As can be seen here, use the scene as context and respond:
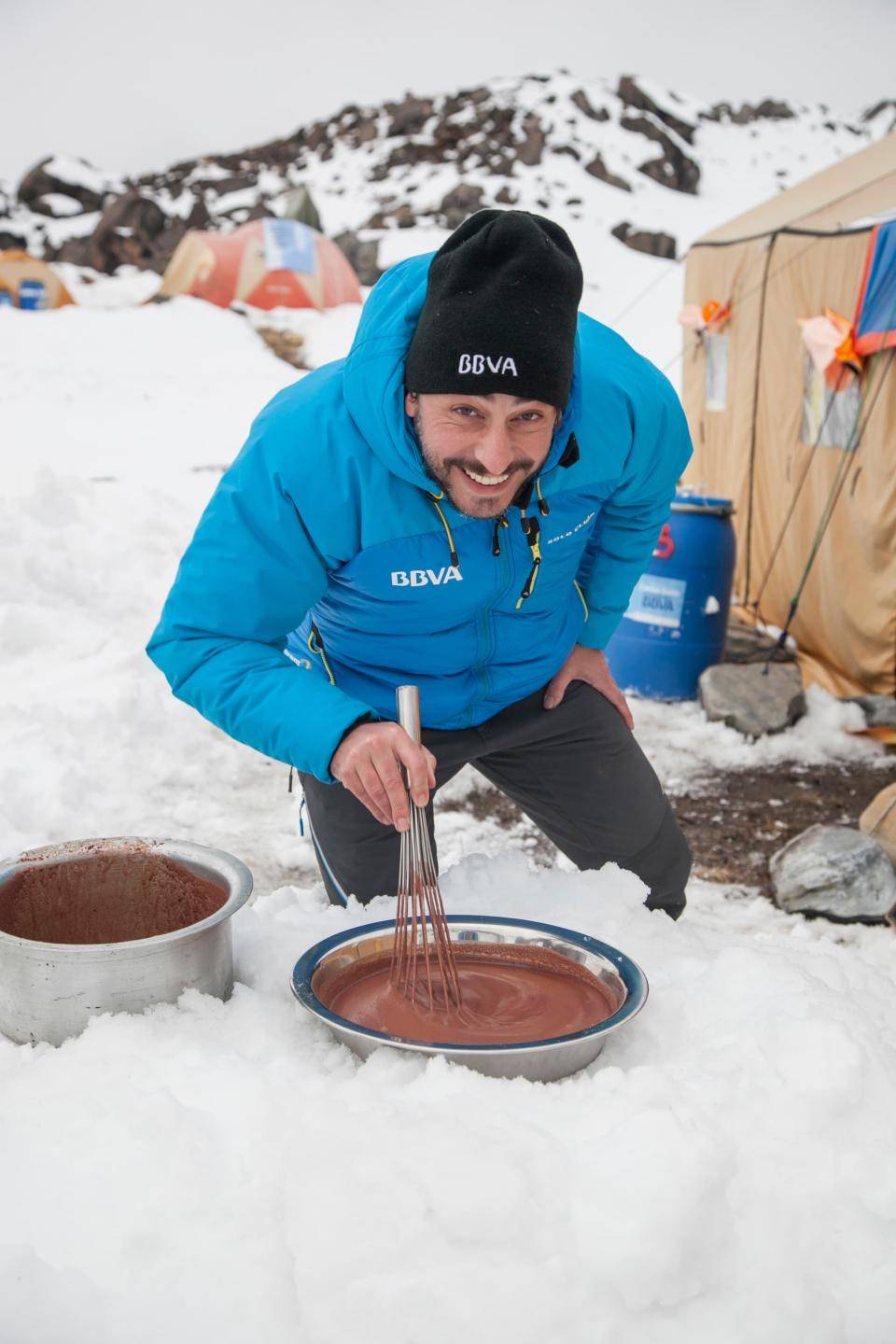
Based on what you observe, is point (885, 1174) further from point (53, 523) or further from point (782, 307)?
point (782, 307)

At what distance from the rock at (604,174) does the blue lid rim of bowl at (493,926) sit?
48.3m

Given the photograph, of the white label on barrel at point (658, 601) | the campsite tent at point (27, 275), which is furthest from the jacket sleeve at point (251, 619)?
the campsite tent at point (27, 275)

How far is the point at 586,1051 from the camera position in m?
1.62

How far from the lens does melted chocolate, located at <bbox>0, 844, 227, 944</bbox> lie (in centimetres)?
194

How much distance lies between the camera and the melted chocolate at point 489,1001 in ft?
5.73

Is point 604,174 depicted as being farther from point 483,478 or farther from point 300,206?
point 483,478

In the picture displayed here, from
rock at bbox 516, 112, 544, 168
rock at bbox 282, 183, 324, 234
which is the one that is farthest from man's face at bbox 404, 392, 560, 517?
rock at bbox 516, 112, 544, 168

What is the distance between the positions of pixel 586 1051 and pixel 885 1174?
418 millimetres

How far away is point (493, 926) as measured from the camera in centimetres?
202

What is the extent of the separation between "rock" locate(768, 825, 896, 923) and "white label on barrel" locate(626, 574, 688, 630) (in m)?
2.33

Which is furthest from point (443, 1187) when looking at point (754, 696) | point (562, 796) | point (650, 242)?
point (650, 242)

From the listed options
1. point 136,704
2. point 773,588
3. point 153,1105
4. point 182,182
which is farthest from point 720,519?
point 182,182

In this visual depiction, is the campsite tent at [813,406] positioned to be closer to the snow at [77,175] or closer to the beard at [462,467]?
the beard at [462,467]

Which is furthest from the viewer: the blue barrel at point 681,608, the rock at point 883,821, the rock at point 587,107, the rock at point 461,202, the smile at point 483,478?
the rock at point 587,107
